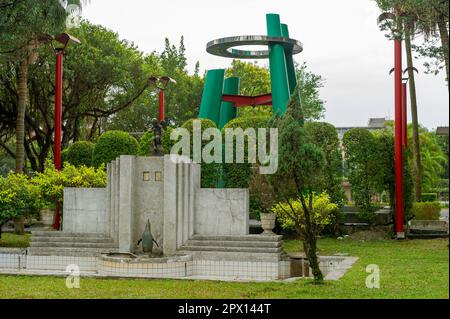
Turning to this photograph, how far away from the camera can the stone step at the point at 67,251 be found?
17.5 meters

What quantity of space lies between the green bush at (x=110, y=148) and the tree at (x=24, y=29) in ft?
9.79

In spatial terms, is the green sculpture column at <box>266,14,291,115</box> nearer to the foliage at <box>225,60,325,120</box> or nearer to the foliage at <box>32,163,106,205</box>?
the foliage at <box>32,163,106,205</box>

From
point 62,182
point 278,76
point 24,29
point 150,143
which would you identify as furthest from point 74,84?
point 62,182

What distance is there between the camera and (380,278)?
541 inches

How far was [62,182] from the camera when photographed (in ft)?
70.3

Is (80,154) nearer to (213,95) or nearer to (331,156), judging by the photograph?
(213,95)

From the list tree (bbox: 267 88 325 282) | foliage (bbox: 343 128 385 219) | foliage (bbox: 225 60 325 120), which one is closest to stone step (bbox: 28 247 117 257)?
tree (bbox: 267 88 325 282)

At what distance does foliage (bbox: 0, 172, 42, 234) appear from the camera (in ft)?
64.7

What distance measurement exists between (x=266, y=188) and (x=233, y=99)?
14.5 m

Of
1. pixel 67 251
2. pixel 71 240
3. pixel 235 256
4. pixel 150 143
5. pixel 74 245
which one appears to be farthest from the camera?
pixel 150 143

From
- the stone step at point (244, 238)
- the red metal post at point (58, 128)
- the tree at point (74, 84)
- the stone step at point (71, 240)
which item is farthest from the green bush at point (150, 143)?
the tree at point (74, 84)

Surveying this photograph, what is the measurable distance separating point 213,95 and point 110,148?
17.4ft
